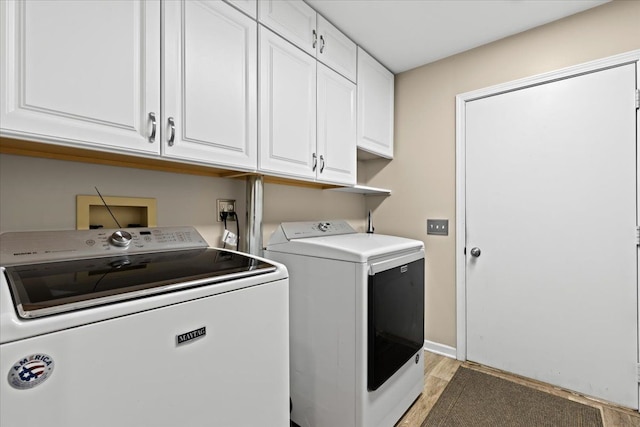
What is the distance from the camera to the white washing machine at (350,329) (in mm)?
1475

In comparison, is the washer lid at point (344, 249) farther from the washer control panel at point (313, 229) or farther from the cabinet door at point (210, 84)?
the cabinet door at point (210, 84)

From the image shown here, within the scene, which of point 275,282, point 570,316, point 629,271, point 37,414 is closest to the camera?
point 37,414

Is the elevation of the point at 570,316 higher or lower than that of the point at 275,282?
lower

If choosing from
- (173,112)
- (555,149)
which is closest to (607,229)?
(555,149)

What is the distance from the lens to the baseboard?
2405mm

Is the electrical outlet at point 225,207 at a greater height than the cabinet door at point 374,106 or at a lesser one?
lesser

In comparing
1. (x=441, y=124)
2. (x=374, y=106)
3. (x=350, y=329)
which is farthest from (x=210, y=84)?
(x=441, y=124)

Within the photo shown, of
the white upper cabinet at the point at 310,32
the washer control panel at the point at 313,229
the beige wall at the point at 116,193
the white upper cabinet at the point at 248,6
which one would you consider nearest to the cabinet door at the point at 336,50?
the white upper cabinet at the point at 310,32

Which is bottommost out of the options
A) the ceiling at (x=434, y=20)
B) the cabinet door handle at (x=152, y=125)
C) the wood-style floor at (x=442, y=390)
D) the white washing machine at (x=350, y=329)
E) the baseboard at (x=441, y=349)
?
the wood-style floor at (x=442, y=390)

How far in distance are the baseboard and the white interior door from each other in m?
0.13

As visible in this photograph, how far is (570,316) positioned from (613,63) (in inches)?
61.1

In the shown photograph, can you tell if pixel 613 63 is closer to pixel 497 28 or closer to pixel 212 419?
pixel 497 28

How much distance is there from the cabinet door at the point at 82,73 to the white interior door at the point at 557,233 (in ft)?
7.05

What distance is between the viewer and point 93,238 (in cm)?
119
